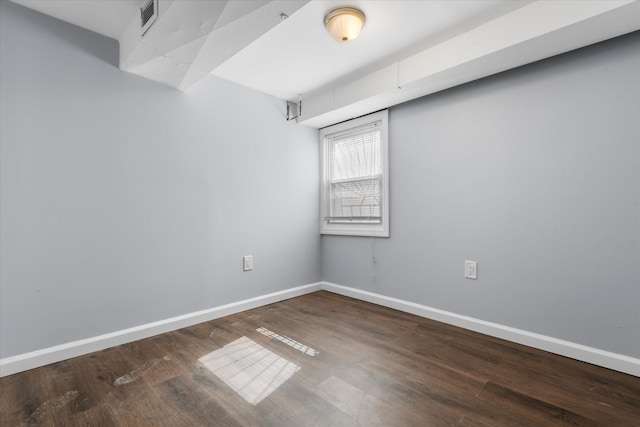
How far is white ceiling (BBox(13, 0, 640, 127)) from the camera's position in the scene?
57.1 inches

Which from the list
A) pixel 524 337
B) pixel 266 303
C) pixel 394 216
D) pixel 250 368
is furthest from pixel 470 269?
pixel 266 303

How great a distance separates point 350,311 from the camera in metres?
2.59

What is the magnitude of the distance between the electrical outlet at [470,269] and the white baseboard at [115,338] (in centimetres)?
174

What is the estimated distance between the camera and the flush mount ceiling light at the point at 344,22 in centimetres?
165

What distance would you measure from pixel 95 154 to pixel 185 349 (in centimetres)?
139

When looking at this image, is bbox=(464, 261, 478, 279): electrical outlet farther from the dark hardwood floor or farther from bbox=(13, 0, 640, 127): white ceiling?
bbox=(13, 0, 640, 127): white ceiling

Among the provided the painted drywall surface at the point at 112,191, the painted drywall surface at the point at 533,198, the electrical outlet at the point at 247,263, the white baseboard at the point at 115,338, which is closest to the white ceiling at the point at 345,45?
the painted drywall surface at the point at 112,191

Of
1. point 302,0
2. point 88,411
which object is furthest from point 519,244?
point 88,411

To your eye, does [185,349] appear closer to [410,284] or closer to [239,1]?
[410,284]

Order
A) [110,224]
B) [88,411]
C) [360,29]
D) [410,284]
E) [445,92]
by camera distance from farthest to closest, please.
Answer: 1. [410,284]
2. [445,92]
3. [110,224]
4. [360,29]
5. [88,411]

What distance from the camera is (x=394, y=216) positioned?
2.68 m

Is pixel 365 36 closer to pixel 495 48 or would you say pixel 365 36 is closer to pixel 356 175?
pixel 495 48

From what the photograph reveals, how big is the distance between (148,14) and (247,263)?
6.26 feet

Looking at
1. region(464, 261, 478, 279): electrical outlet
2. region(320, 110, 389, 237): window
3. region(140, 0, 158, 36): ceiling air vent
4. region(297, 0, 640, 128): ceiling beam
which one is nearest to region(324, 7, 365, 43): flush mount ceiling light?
region(297, 0, 640, 128): ceiling beam
